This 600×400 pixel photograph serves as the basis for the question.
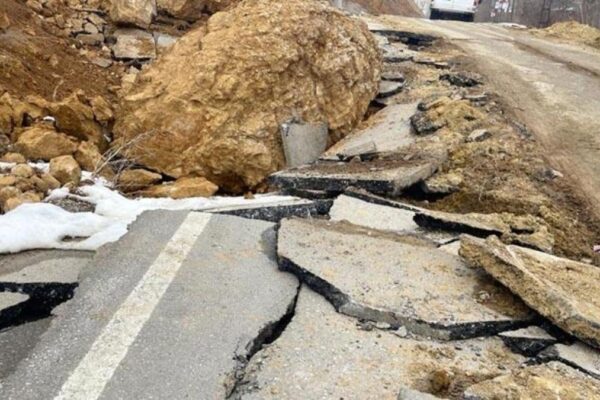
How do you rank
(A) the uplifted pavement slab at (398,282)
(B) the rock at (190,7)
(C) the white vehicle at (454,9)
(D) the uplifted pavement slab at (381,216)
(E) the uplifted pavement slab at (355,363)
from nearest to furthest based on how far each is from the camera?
(E) the uplifted pavement slab at (355,363), (A) the uplifted pavement slab at (398,282), (D) the uplifted pavement slab at (381,216), (B) the rock at (190,7), (C) the white vehicle at (454,9)

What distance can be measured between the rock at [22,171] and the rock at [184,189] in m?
0.84

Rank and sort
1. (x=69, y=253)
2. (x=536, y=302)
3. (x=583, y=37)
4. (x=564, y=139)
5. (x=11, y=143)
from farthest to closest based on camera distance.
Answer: (x=583, y=37) < (x=564, y=139) < (x=11, y=143) < (x=69, y=253) < (x=536, y=302)

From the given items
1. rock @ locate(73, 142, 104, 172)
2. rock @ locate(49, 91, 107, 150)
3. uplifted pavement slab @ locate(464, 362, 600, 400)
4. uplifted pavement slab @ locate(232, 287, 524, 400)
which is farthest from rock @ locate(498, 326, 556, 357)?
rock @ locate(49, 91, 107, 150)

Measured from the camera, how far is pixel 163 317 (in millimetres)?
2184

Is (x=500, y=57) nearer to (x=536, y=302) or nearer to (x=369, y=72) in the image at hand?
(x=369, y=72)

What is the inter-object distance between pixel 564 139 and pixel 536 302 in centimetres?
326

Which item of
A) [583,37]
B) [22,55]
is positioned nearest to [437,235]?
[22,55]

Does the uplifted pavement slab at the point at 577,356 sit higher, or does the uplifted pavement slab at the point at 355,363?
the uplifted pavement slab at the point at 355,363

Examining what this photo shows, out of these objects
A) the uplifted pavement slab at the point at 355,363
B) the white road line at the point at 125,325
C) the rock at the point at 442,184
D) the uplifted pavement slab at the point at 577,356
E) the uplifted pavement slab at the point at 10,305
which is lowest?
the rock at the point at 442,184

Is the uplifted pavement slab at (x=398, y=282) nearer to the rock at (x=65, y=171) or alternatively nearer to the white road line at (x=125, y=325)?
the white road line at (x=125, y=325)

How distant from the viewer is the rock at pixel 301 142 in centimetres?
486

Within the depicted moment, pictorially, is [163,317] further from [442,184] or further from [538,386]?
[442,184]

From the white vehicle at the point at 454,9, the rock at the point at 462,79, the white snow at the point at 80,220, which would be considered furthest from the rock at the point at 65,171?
the white vehicle at the point at 454,9

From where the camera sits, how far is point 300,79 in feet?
17.3
